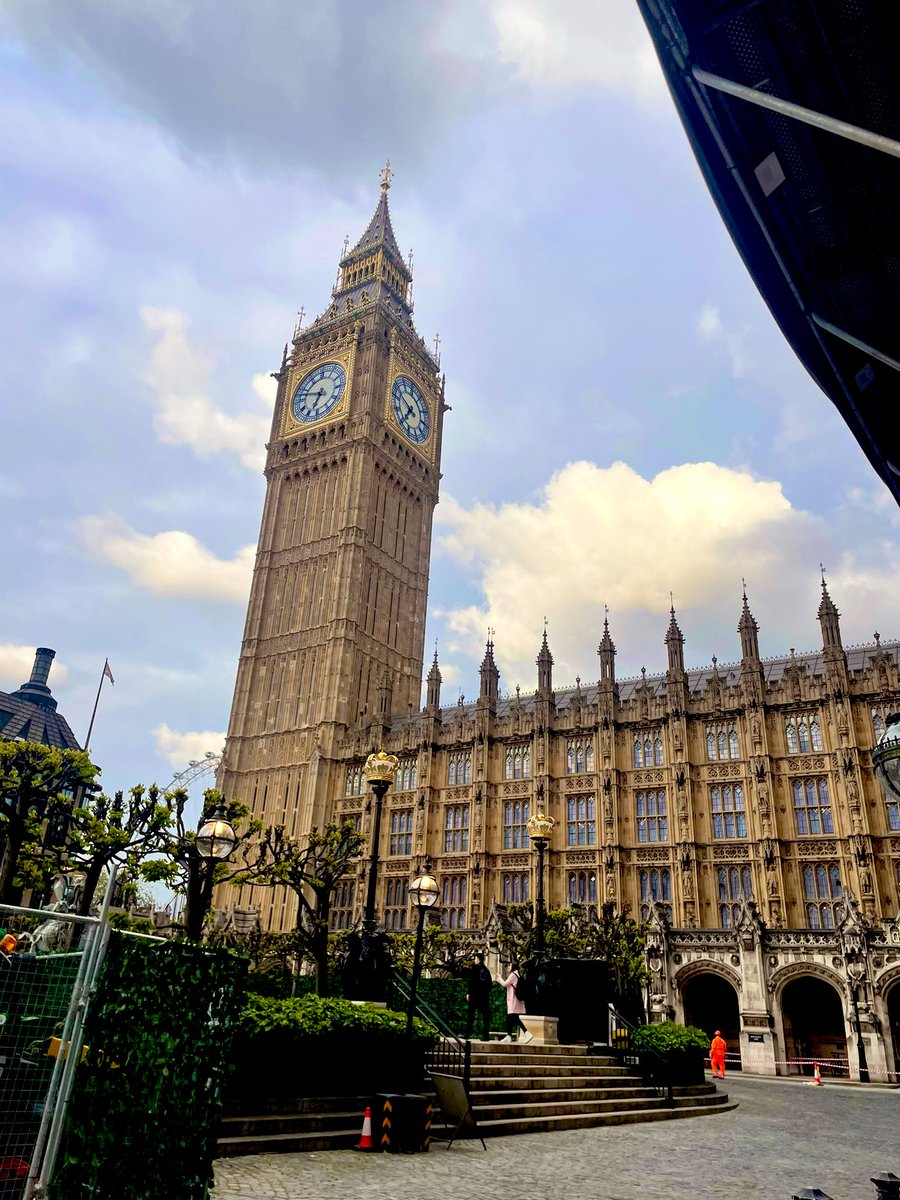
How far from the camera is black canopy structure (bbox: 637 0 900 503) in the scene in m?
5.32

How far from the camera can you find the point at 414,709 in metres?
60.3

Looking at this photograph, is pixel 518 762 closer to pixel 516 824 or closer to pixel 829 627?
pixel 516 824

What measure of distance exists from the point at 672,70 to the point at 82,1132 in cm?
842

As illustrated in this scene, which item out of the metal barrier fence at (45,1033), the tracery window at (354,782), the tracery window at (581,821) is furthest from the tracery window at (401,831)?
the metal barrier fence at (45,1033)

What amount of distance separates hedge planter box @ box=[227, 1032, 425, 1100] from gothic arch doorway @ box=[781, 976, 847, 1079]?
2521 cm

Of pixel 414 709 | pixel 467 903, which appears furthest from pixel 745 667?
pixel 414 709

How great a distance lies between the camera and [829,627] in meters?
38.4

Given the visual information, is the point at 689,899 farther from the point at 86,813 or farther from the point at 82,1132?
the point at 82,1132

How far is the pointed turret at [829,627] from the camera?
37750 millimetres

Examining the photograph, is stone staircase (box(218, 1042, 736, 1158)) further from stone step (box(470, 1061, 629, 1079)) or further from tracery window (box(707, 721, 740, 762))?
tracery window (box(707, 721, 740, 762))

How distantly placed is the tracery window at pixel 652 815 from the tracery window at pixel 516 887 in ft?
22.0

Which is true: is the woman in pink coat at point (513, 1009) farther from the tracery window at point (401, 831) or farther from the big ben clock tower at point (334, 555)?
the big ben clock tower at point (334, 555)

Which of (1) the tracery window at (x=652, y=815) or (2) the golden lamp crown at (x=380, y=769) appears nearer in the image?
(2) the golden lamp crown at (x=380, y=769)

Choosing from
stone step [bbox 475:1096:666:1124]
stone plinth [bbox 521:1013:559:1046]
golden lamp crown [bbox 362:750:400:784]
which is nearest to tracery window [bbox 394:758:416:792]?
stone plinth [bbox 521:1013:559:1046]
